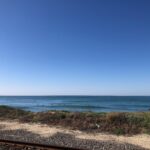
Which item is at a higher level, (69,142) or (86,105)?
(69,142)

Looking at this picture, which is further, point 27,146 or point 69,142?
point 69,142

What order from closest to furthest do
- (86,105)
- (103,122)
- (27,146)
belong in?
(27,146) → (103,122) → (86,105)

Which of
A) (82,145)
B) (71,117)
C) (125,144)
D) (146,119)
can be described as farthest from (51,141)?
(146,119)

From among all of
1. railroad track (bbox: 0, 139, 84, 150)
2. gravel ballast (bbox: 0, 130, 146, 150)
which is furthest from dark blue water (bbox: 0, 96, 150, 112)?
railroad track (bbox: 0, 139, 84, 150)

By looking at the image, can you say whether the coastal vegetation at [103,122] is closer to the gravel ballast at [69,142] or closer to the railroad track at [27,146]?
the gravel ballast at [69,142]

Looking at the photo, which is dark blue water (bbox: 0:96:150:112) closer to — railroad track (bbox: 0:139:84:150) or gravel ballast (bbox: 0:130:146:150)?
gravel ballast (bbox: 0:130:146:150)

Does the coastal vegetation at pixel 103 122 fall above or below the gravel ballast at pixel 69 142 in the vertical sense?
above

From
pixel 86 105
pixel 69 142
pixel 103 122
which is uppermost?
pixel 103 122

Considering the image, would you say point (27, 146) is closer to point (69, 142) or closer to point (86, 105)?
point (69, 142)

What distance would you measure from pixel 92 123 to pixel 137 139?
5.12 metres

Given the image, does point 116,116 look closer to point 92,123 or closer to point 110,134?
point 92,123

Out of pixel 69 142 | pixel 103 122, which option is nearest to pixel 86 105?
pixel 103 122

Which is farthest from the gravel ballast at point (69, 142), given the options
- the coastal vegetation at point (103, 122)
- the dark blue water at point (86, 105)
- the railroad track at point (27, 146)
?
the dark blue water at point (86, 105)

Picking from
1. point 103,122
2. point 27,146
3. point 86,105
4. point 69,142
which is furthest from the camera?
point 86,105
